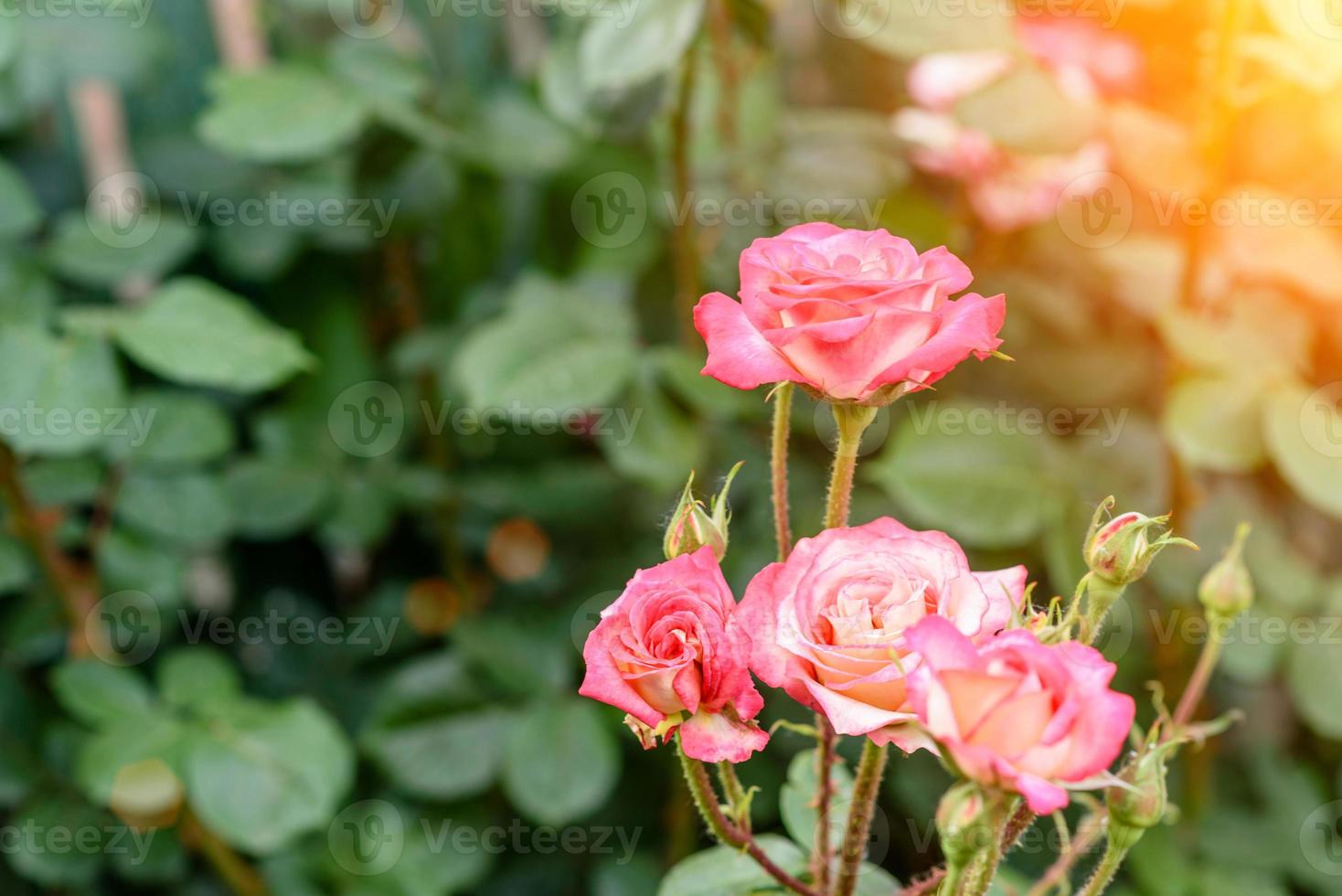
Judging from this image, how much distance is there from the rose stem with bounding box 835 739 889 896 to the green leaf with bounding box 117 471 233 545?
87cm

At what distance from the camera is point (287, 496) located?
128 centimetres

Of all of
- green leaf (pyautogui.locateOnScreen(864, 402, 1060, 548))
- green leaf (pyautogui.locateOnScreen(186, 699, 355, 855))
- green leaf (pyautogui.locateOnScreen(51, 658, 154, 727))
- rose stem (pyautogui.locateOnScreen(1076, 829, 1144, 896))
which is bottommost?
green leaf (pyautogui.locateOnScreen(186, 699, 355, 855))

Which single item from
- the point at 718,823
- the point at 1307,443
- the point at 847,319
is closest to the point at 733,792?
the point at 718,823

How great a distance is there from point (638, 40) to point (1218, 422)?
0.64m

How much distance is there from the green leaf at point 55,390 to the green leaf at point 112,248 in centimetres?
19

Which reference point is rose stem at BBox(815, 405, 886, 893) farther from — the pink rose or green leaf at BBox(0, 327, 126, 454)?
green leaf at BBox(0, 327, 126, 454)

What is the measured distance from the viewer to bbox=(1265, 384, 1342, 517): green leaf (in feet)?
3.28

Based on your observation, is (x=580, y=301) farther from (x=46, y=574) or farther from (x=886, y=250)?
(x=886, y=250)

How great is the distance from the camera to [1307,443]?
3.40 ft

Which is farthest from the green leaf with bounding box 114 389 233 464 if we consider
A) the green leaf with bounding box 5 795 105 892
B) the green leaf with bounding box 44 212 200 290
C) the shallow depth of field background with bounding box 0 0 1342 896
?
the green leaf with bounding box 5 795 105 892

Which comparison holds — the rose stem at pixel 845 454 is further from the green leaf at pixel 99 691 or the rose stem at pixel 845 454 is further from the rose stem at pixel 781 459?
the green leaf at pixel 99 691

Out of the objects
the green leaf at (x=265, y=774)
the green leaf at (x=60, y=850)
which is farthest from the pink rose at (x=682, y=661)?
the green leaf at (x=60, y=850)

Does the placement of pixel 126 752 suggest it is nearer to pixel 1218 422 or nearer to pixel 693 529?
pixel 693 529

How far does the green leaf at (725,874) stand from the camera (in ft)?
1.96
